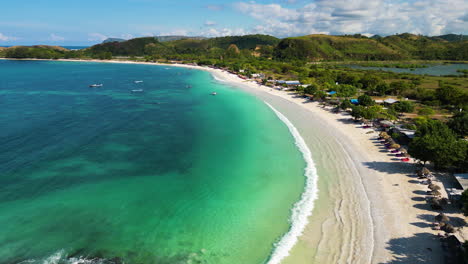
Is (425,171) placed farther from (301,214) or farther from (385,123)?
(385,123)

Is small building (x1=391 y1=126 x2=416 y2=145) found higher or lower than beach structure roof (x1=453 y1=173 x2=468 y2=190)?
higher

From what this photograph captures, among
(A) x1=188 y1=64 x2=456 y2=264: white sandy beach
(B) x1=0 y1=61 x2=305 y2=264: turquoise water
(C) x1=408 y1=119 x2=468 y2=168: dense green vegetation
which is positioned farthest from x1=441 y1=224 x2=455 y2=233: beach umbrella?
(B) x1=0 y1=61 x2=305 y2=264: turquoise water

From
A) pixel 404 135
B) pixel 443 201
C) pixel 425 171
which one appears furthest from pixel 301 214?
pixel 404 135

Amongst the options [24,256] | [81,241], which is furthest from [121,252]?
[24,256]

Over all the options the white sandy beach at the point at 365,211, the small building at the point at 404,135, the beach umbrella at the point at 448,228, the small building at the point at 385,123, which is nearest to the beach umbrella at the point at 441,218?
the white sandy beach at the point at 365,211

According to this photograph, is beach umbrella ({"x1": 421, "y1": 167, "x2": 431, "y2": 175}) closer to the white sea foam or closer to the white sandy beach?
the white sandy beach

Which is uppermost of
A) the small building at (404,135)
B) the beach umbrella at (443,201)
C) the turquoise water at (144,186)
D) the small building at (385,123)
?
the small building at (385,123)

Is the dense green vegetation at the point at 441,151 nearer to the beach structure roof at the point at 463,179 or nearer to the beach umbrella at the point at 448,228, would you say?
the beach structure roof at the point at 463,179

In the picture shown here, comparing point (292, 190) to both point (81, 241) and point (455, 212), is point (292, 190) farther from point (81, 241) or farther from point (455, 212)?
point (81, 241)
